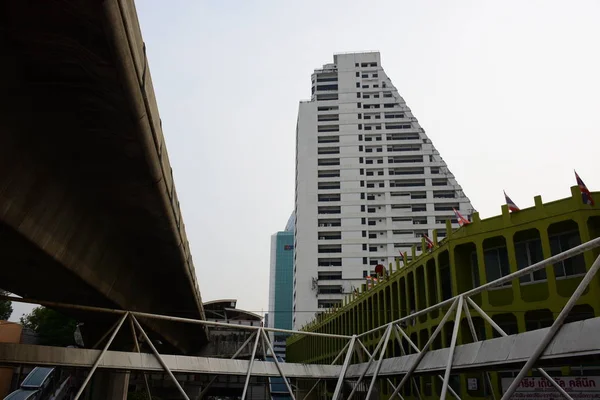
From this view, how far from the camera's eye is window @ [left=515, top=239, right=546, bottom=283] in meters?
22.9

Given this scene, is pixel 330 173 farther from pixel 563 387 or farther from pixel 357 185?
pixel 563 387

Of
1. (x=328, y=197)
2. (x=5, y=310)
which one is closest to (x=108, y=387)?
(x=5, y=310)

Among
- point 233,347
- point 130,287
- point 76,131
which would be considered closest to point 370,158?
point 233,347

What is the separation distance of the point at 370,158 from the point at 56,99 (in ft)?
328

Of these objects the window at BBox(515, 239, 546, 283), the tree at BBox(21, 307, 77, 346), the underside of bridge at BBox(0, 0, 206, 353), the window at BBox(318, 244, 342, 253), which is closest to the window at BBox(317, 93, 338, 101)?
the window at BBox(318, 244, 342, 253)

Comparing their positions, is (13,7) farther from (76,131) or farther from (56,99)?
(76,131)

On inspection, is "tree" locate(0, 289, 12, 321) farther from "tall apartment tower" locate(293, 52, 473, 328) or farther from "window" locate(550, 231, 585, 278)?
"window" locate(550, 231, 585, 278)

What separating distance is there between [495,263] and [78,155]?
2089 cm

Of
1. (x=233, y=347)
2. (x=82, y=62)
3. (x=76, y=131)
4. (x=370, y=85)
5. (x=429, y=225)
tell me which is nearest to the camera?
(x=82, y=62)

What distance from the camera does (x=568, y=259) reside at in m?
21.7

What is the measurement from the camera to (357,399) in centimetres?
3023

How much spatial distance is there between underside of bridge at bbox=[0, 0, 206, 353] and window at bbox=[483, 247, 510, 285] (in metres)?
16.0

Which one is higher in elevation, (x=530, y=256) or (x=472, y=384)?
(x=530, y=256)

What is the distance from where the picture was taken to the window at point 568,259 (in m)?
21.4
